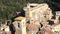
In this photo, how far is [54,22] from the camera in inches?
694

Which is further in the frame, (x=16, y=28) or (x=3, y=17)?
(x=3, y=17)

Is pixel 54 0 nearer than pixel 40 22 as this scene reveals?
No

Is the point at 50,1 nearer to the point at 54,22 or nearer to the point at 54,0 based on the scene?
the point at 54,0

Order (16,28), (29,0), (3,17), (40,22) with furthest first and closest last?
(29,0) → (3,17) → (40,22) → (16,28)

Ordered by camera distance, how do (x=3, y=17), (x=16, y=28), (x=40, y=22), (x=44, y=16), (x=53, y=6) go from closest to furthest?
1. (x=16, y=28)
2. (x=40, y=22)
3. (x=44, y=16)
4. (x=3, y=17)
5. (x=53, y=6)

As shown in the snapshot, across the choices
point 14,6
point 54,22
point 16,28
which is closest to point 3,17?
point 14,6

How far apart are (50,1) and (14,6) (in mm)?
4024

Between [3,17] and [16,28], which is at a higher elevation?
[16,28]

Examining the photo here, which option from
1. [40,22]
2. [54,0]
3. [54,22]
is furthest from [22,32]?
[54,0]

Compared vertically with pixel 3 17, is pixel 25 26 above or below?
above

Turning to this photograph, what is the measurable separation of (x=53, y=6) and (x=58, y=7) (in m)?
0.84

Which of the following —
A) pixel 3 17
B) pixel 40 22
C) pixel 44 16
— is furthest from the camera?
pixel 3 17

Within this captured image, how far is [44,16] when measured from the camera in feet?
62.1

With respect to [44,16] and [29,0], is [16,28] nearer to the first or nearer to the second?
[44,16]
